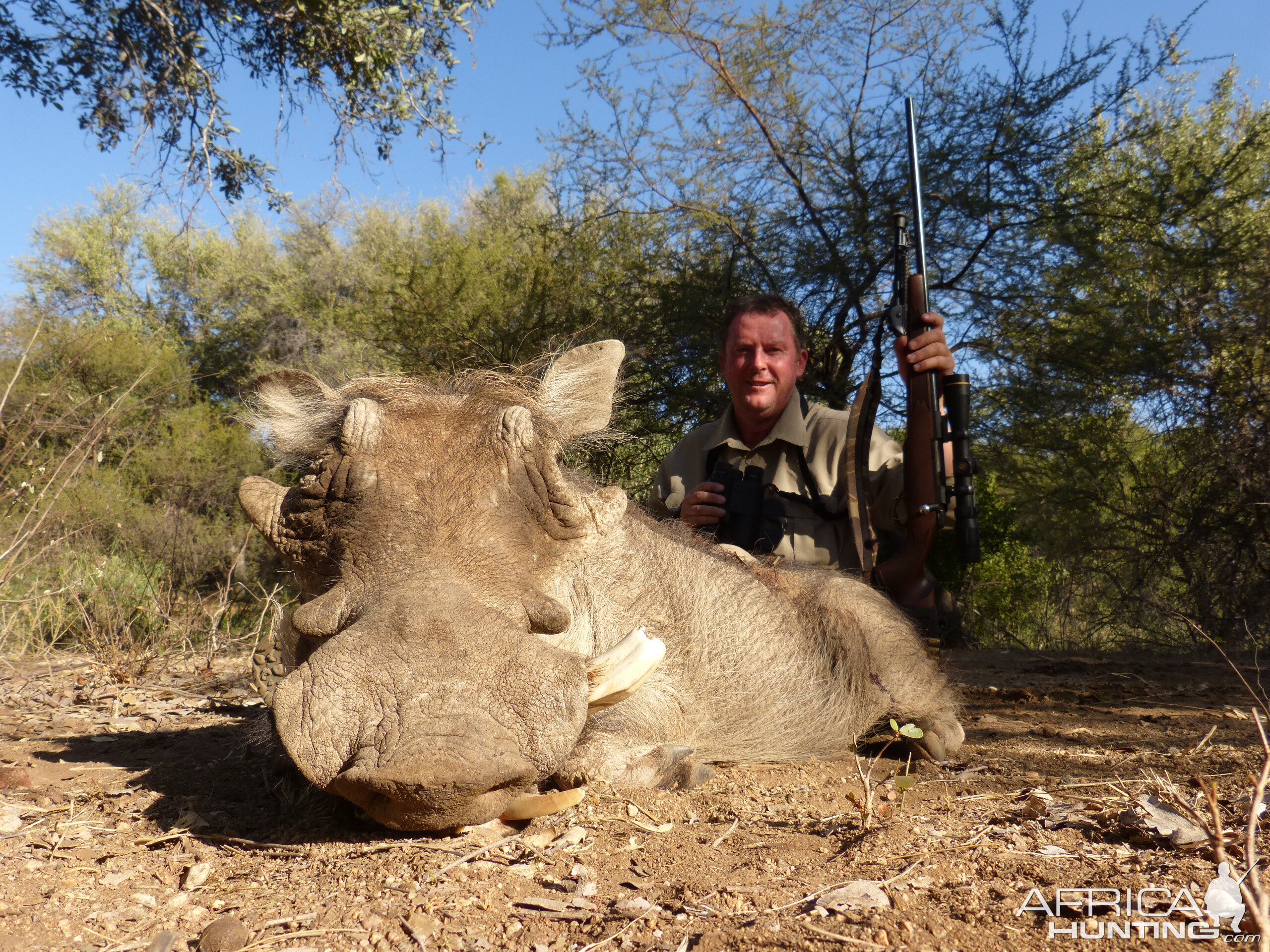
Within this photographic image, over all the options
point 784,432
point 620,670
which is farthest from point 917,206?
point 620,670

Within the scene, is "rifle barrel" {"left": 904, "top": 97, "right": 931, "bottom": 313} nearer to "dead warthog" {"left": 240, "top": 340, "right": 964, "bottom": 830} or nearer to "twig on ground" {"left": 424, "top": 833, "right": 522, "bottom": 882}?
"dead warthog" {"left": 240, "top": 340, "right": 964, "bottom": 830}

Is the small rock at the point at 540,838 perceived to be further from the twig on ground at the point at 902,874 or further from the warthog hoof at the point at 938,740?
the warthog hoof at the point at 938,740

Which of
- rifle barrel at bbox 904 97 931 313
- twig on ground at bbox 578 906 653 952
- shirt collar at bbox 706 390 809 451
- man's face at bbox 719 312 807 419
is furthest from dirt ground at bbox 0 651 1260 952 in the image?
rifle barrel at bbox 904 97 931 313

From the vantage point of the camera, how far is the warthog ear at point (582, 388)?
2.76 metres

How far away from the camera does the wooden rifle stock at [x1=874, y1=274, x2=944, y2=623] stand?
394cm

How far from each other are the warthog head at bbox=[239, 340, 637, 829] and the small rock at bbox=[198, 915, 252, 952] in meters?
0.27

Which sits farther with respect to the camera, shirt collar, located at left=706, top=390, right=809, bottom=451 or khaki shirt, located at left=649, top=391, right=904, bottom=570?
shirt collar, located at left=706, top=390, right=809, bottom=451

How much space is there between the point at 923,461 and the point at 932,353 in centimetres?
49

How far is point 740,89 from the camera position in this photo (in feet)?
25.0

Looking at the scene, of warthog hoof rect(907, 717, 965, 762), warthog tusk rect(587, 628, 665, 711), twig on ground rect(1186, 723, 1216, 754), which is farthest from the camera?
warthog hoof rect(907, 717, 965, 762)

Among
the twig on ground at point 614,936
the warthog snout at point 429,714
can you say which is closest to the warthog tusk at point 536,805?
the warthog snout at point 429,714

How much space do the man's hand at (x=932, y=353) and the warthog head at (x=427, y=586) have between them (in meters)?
1.92

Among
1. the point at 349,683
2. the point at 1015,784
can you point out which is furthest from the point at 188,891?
A: the point at 1015,784

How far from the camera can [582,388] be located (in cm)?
281
